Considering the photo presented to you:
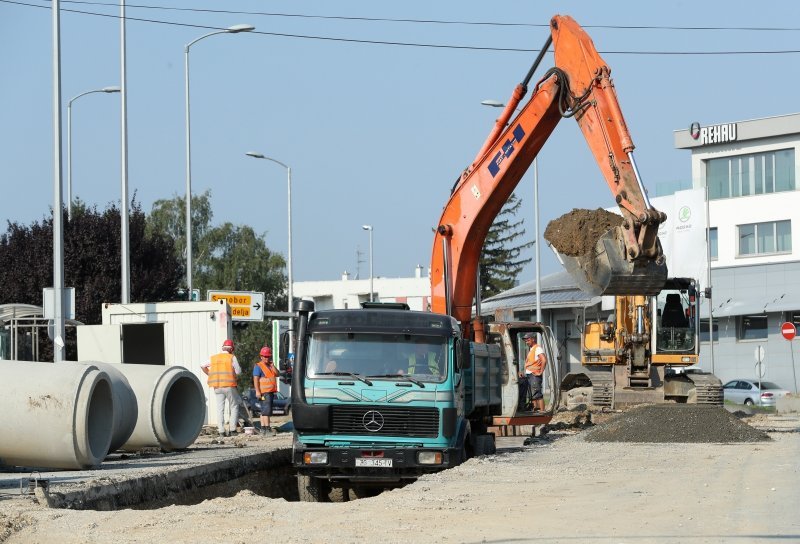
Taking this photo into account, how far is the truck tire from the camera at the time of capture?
63.0 feet

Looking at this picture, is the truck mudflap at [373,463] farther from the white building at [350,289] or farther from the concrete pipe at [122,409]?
the white building at [350,289]

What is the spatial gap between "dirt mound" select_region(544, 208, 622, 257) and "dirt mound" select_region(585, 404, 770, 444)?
4.44 meters

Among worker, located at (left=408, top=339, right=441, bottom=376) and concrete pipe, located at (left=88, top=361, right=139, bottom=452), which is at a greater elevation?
worker, located at (left=408, top=339, right=441, bottom=376)

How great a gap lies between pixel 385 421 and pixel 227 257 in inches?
2957

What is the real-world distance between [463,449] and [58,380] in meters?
5.31

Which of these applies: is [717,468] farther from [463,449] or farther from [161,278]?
[161,278]

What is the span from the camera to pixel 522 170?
20.4m

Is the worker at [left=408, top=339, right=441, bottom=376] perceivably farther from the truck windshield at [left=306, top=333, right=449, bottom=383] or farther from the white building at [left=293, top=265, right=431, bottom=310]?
the white building at [left=293, top=265, right=431, bottom=310]

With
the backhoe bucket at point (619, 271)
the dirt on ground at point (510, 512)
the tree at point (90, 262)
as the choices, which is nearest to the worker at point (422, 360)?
the dirt on ground at point (510, 512)

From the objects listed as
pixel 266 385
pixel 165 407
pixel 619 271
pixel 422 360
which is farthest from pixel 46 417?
pixel 266 385

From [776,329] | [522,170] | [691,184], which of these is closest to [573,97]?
[522,170]

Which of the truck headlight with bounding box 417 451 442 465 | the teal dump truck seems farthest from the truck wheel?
the truck headlight with bounding box 417 451 442 465

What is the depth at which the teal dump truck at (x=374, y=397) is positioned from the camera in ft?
54.1

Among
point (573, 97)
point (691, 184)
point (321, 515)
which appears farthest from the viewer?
point (691, 184)
